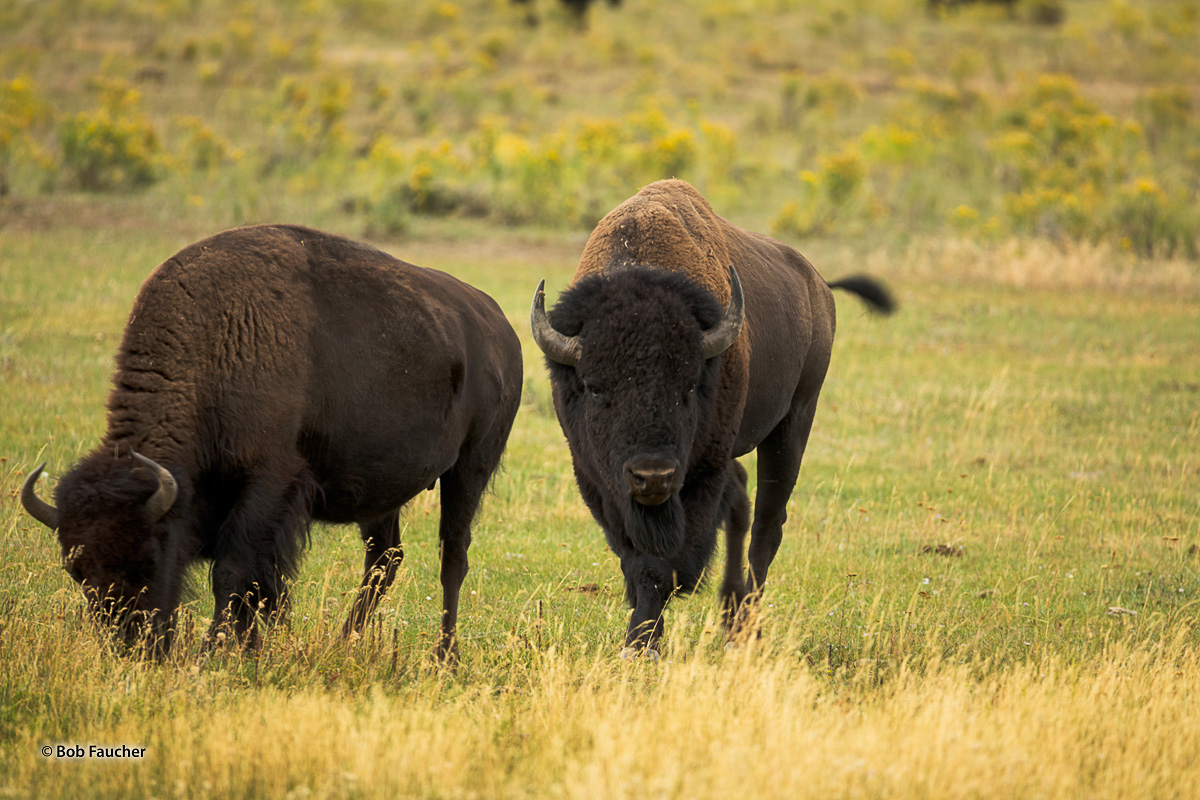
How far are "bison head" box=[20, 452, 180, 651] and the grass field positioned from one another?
0.75 feet

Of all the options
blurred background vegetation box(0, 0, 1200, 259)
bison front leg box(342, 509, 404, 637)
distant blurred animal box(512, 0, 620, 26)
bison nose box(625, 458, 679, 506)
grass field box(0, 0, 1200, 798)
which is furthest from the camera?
distant blurred animal box(512, 0, 620, 26)

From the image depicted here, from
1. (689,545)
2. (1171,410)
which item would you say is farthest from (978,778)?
(1171,410)

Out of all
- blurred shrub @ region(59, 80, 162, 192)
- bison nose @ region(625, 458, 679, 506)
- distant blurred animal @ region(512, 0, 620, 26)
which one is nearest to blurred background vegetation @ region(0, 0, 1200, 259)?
blurred shrub @ region(59, 80, 162, 192)

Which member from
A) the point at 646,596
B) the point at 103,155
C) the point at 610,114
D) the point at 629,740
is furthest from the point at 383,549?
the point at 610,114

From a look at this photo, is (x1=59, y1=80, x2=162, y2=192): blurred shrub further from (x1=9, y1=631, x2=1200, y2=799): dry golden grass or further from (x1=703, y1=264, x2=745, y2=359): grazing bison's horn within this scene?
(x1=9, y1=631, x2=1200, y2=799): dry golden grass

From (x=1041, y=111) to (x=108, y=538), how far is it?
31.4m

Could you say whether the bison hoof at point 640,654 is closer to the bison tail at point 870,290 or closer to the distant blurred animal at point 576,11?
the bison tail at point 870,290

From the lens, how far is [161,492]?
14.6ft

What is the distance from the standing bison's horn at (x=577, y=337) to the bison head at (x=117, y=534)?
1.86 meters

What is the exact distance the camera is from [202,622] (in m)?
5.29

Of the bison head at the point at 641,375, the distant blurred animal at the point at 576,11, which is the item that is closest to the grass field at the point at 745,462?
the bison head at the point at 641,375

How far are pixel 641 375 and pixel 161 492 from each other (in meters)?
2.17

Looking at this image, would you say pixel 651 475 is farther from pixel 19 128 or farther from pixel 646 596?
pixel 19 128

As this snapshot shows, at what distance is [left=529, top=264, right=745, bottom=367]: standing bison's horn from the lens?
17.6 ft
